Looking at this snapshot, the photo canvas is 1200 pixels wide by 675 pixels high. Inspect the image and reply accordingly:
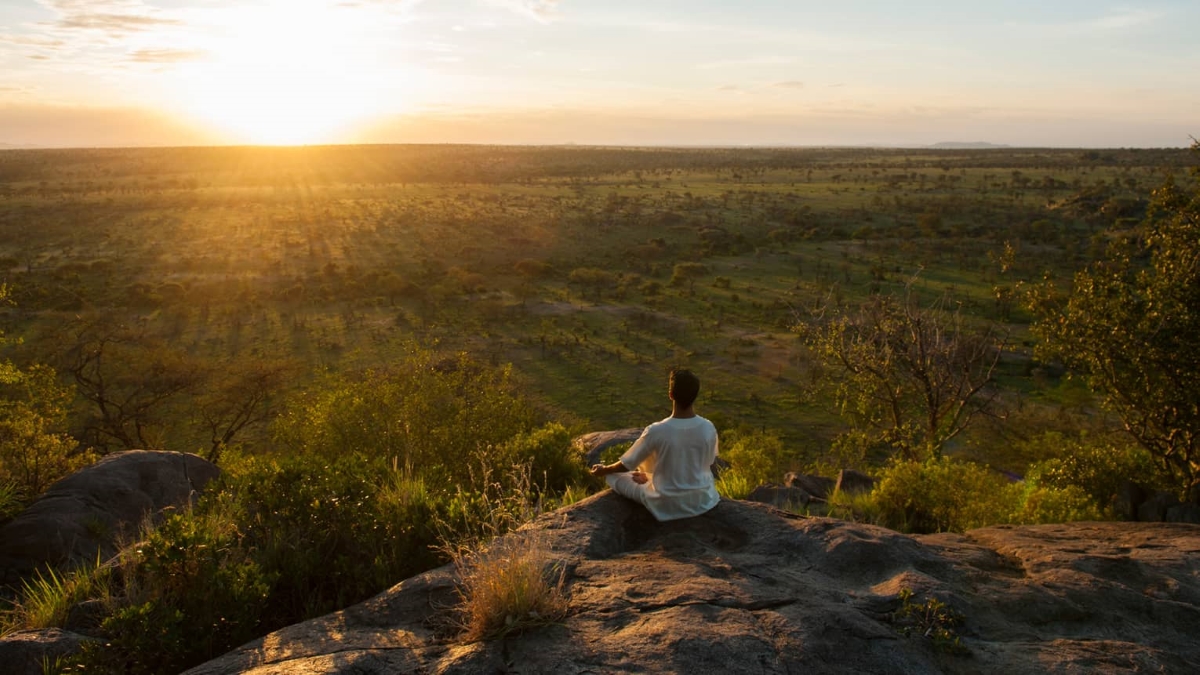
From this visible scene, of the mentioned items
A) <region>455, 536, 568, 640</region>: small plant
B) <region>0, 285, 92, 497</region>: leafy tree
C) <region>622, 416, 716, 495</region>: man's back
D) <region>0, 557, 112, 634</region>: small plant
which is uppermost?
<region>622, 416, 716, 495</region>: man's back

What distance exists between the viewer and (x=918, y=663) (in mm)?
5215

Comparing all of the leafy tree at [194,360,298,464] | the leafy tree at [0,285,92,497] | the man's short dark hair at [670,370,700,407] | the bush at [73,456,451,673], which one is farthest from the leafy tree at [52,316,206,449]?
the man's short dark hair at [670,370,700,407]

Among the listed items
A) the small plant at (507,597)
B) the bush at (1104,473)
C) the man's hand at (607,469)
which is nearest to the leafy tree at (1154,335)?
the bush at (1104,473)

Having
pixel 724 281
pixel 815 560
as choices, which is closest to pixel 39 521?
pixel 815 560

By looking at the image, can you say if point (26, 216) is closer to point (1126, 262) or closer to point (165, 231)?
point (165, 231)

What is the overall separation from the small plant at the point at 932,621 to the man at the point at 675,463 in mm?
2070

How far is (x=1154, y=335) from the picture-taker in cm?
1079

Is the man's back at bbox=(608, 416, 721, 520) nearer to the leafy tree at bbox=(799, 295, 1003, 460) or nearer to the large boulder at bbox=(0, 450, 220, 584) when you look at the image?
the large boulder at bbox=(0, 450, 220, 584)

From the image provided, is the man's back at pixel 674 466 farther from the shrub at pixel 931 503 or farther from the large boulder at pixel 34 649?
the shrub at pixel 931 503

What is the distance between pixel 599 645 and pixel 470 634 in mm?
938

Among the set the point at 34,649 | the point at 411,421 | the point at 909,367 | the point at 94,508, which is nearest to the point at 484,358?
the point at 411,421

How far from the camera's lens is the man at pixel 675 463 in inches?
271

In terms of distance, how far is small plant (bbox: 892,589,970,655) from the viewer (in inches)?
213

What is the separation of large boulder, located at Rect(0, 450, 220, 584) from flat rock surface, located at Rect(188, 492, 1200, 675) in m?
4.74
